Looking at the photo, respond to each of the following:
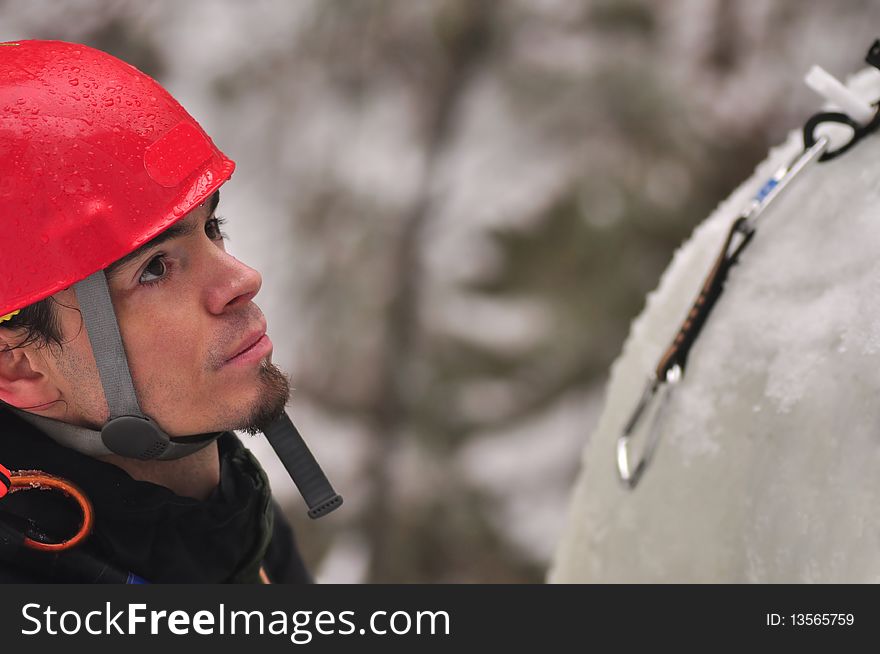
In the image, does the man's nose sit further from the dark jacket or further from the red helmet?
the dark jacket

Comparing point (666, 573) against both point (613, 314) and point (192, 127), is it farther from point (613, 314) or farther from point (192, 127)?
point (613, 314)

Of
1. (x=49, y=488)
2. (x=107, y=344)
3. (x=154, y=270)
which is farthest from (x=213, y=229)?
(x=49, y=488)

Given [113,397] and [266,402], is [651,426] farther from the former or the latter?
[113,397]

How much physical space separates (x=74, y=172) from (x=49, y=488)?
0.41m

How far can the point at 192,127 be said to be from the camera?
129cm

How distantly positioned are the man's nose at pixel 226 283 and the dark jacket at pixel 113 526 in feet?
0.85

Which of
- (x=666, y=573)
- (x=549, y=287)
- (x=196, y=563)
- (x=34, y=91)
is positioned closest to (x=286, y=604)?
(x=196, y=563)

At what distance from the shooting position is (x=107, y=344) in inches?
46.9

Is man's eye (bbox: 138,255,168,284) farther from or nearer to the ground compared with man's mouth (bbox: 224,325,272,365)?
farther from the ground

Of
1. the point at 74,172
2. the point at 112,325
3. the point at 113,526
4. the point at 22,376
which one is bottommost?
the point at 113,526

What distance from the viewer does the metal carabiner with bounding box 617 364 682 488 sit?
1324 millimetres

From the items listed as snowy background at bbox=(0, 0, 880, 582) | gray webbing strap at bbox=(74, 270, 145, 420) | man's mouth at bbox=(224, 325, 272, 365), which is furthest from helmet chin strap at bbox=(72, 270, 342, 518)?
snowy background at bbox=(0, 0, 880, 582)

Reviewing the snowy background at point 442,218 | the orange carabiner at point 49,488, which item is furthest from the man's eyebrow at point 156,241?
the snowy background at point 442,218

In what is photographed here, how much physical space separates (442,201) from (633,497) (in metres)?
3.61
